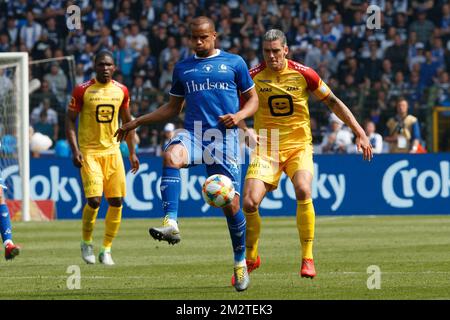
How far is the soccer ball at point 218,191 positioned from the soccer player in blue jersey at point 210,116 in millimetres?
251

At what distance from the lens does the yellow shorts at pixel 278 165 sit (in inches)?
437

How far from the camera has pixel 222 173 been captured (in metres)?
10.2

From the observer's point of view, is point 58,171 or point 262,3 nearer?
point 58,171

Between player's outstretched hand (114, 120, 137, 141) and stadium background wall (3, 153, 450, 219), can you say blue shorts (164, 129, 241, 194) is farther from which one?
stadium background wall (3, 153, 450, 219)

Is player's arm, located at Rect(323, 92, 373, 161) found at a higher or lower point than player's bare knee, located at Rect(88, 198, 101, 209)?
higher

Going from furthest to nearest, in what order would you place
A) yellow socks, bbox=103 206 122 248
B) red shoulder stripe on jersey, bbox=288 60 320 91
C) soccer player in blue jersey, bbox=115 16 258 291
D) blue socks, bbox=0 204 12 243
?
yellow socks, bbox=103 206 122 248
blue socks, bbox=0 204 12 243
red shoulder stripe on jersey, bbox=288 60 320 91
soccer player in blue jersey, bbox=115 16 258 291

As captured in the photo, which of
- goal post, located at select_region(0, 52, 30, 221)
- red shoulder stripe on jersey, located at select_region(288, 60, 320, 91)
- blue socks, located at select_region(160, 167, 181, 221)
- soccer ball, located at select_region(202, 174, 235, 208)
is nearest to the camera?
soccer ball, located at select_region(202, 174, 235, 208)

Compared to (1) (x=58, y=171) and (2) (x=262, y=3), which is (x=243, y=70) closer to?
(1) (x=58, y=171)

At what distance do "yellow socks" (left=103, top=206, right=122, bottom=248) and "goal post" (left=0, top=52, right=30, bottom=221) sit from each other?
7.07 m

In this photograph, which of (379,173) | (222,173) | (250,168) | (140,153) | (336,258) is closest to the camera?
(222,173)

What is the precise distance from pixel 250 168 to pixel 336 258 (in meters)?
2.50

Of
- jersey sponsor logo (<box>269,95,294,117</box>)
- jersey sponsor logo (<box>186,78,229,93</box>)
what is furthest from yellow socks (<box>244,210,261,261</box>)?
jersey sponsor logo (<box>186,78,229,93</box>)

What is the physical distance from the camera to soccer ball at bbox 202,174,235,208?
9.72m
